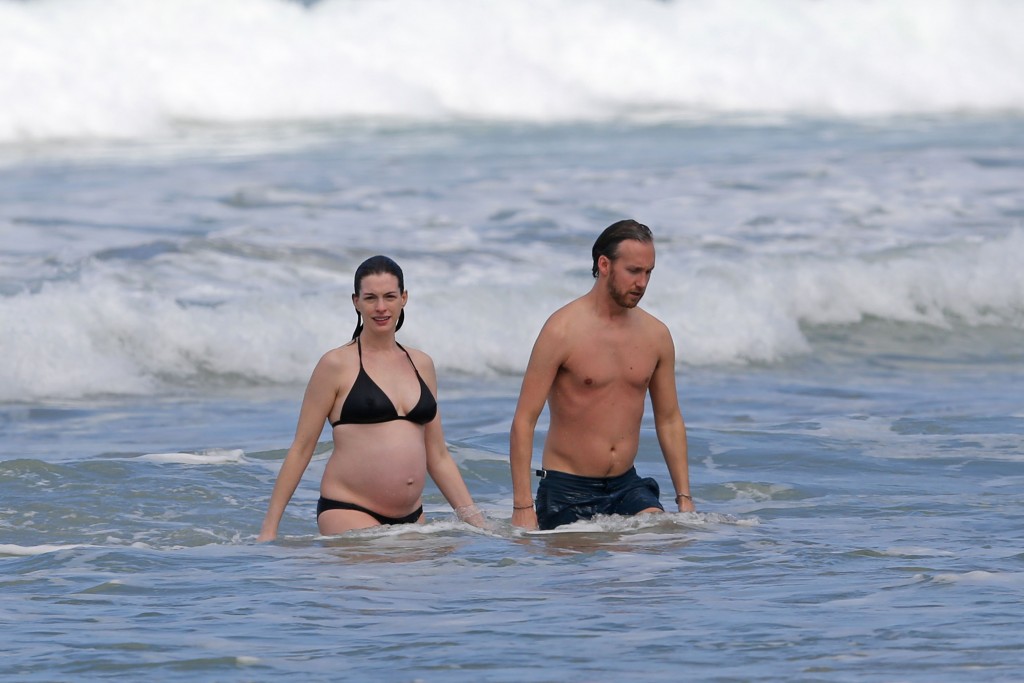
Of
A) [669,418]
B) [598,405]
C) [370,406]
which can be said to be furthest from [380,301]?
[669,418]

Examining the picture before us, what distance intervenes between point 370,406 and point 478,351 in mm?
6183

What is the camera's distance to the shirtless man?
258 inches

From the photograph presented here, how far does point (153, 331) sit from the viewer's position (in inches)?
489

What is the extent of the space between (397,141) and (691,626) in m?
23.1

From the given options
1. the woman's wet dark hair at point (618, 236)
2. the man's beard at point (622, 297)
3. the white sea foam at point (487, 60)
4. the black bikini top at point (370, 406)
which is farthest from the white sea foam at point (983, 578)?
the white sea foam at point (487, 60)

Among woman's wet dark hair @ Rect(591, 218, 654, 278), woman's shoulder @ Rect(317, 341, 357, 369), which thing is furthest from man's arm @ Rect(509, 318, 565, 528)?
woman's shoulder @ Rect(317, 341, 357, 369)

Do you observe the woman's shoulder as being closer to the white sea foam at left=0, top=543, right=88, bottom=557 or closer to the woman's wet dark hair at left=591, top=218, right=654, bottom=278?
the woman's wet dark hair at left=591, top=218, right=654, bottom=278

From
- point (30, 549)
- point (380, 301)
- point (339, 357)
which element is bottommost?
point (30, 549)

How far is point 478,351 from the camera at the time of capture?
41.8ft

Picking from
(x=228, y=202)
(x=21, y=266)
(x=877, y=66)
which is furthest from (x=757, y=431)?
(x=877, y=66)

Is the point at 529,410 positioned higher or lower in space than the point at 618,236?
lower

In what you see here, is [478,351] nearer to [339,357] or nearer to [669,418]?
[669,418]

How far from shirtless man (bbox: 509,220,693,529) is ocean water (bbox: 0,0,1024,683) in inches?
7.2

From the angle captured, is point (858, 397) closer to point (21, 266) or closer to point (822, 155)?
point (21, 266)
